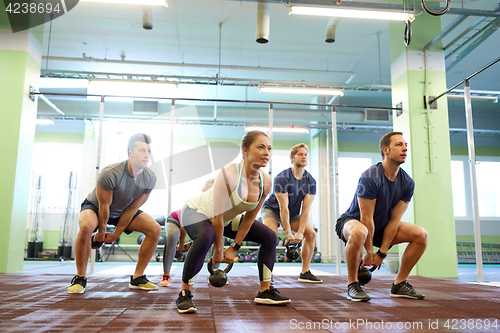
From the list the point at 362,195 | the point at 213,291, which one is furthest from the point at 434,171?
the point at 213,291

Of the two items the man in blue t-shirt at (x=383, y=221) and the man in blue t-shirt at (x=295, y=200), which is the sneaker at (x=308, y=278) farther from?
the man in blue t-shirt at (x=383, y=221)

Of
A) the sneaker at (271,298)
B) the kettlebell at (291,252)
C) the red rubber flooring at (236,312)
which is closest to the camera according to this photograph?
the red rubber flooring at (236,312)

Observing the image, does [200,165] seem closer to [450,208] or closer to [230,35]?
[230,35]

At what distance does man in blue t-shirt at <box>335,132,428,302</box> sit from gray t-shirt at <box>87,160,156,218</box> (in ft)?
5.67

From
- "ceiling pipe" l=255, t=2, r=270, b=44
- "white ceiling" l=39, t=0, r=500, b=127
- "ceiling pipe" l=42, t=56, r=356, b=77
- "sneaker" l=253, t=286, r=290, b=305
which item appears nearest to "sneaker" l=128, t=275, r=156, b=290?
"sneaker" l=253, t=286, r=290, b=305

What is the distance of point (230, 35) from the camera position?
744 cm

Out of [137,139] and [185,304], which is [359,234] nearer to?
[185,304]

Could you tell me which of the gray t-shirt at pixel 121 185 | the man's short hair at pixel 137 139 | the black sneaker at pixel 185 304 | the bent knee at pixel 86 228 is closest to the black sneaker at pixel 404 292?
the black sneaker at pixel 185 304

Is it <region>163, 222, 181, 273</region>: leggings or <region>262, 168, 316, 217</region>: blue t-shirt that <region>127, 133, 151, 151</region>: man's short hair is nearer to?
<region>163, 222, 181, 273</region>: leggings

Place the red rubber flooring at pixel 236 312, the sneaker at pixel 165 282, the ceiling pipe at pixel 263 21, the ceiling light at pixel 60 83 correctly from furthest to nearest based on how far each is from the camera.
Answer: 1. the ceiling light at pixel 60 83
2. the ceiling pipe at pixel 263 21
3. the sneaker at pixel 165 282
4. the red rubber flooring at pixel 236 312

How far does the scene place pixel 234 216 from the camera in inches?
103

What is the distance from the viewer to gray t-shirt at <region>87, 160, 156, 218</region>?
3111mm

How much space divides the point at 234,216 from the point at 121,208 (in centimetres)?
126

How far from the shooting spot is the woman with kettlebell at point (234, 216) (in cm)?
237
